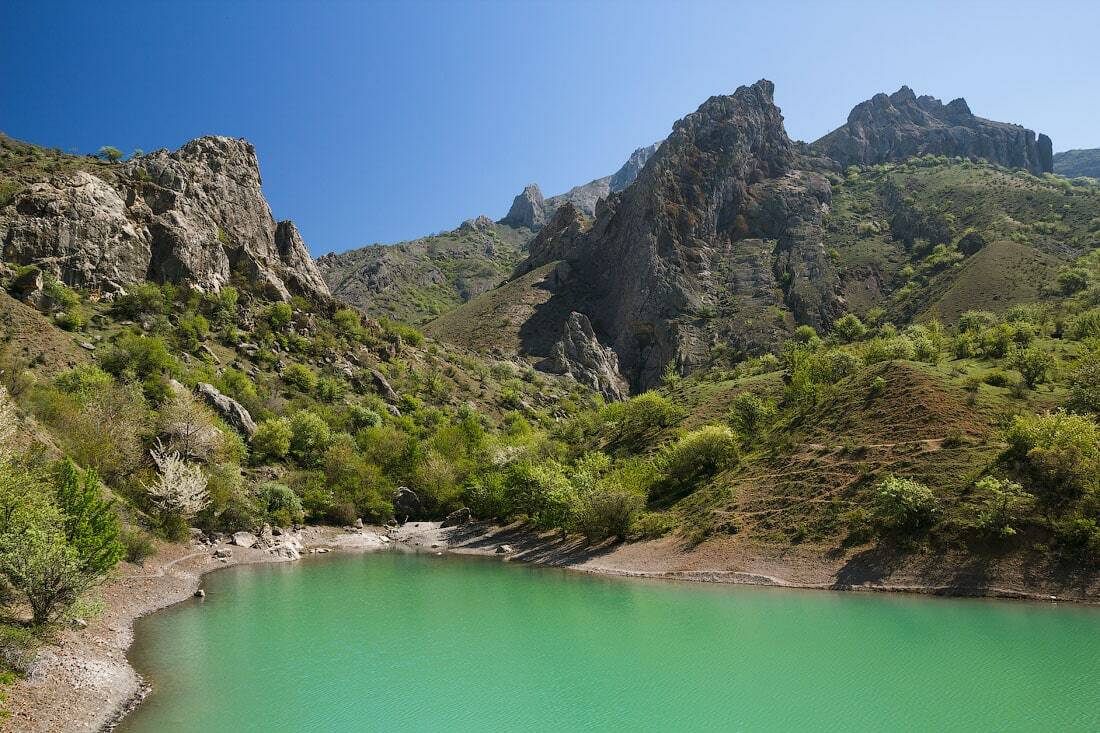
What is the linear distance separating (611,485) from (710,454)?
404 inches

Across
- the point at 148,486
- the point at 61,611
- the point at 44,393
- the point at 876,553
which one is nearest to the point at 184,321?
the point at 44,393

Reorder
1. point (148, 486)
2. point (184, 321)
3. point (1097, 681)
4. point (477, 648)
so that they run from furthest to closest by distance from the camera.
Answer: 1. point (184, 321)
2. point (148, 486)
3. point (477, 648)
4. point (1097, 681)

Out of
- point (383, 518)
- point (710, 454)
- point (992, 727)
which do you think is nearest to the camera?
point (992, 727)

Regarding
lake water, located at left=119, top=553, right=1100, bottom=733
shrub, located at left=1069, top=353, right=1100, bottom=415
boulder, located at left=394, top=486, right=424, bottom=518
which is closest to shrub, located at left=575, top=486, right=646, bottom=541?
lake water, located at left=119, top=553, right=1100, bottom=733

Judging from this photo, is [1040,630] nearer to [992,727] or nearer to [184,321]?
[992,727]

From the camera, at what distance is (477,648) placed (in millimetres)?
20672

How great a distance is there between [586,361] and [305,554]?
83024 mm

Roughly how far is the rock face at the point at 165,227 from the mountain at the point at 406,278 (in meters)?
46.0

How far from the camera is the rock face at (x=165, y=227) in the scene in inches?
2349

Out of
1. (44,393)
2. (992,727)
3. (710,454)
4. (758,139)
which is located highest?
(758,139)

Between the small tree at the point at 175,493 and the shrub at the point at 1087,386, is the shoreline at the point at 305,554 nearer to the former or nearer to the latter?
the small tree at the point at 175,493

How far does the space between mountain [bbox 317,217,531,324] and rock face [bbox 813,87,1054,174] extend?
12194 cm

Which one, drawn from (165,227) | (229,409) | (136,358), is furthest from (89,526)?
(165,227)

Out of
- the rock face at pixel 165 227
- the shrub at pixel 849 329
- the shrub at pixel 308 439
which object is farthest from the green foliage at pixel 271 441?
the shrub at pixel 849 329
